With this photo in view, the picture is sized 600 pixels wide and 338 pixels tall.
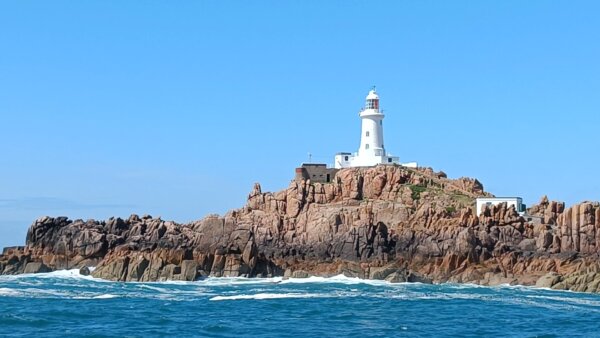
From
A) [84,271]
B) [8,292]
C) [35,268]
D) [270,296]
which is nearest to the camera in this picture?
[270,296]

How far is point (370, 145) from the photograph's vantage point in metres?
104

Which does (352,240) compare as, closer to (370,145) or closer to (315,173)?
(315,173)

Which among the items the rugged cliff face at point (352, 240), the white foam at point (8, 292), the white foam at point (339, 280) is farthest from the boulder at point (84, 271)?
the white foam at point (339, 280)

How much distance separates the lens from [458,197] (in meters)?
89.2

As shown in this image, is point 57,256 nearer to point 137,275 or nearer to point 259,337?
point 137,275

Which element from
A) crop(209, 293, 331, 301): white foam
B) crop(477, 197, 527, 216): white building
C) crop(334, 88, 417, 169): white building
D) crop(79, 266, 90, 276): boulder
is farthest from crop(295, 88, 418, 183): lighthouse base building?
crop(209, 293, 331, 301): white foam

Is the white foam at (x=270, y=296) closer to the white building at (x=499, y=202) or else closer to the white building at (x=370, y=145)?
the white building at (x=499, y=202)

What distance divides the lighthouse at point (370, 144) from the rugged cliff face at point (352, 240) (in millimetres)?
8656

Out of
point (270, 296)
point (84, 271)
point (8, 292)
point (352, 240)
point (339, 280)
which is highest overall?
point (352, 240)

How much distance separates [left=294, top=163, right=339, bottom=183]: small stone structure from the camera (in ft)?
313

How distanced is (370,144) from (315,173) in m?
10.3

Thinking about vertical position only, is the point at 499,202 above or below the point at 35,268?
above

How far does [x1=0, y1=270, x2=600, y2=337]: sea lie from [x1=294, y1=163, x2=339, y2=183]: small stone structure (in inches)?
911

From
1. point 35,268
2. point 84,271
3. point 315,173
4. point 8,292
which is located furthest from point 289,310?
point 315,173
